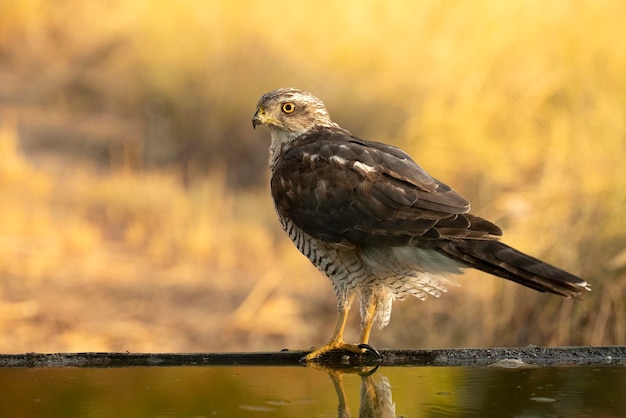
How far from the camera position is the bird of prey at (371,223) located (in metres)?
4.23

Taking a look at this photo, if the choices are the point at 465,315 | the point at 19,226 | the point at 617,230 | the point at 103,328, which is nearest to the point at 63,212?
the point at 19,226

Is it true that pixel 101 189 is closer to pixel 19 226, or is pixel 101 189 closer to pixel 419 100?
pixel 19 226

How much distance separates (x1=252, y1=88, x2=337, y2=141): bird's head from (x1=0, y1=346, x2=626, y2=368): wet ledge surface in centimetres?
115

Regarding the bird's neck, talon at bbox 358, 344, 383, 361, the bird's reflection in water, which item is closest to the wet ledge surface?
talon at bbox 358, 344, 383, 361

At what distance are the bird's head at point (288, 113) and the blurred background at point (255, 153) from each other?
3.54 metres

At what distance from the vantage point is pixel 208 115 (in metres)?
15.8

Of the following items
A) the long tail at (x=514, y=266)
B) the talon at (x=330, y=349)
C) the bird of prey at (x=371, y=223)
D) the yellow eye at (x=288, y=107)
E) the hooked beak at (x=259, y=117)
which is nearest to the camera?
the long tail at (x=514, y=266)

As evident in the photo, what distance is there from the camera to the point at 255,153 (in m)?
15.1

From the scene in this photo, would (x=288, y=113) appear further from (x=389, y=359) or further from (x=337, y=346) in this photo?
(x=389, y=359)

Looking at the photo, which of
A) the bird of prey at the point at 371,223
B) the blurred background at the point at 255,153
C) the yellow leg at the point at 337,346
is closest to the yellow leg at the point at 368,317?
the bird of prey at the point at 371,223

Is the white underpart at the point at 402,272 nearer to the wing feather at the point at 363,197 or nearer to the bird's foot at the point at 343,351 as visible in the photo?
the wing feather at the point at 363,197

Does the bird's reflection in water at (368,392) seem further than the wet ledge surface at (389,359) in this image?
No

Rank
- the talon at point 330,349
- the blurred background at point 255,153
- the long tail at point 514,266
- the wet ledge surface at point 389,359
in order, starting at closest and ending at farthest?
1. the long tail at point 514,266
2. the wet ledge surface at point 389,359
3. the talon at point 330,349
4. the blurred background at point 255,153

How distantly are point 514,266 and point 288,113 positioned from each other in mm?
1530
